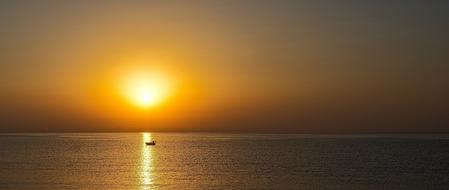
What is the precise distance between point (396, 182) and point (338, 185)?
9188mm

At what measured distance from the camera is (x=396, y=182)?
6600 centimetres

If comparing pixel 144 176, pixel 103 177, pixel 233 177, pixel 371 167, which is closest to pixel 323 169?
pixel 371 167

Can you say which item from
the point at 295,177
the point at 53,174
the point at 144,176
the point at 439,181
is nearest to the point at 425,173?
the point at 439,181

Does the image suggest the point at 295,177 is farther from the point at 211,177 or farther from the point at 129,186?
the point at 129,186

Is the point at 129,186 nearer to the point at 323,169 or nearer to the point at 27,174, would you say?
the point at 27,174

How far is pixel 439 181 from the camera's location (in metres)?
68.0

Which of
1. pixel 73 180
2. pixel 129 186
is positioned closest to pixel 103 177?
pixel 73 180

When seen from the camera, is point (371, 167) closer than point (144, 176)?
No

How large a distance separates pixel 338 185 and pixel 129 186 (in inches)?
921

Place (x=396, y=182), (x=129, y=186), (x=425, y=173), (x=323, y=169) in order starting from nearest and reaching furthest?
1. (x=129, y=186)
2. (x=396, y=182)
3. (x=425, y=173)
4. (x=323, y=169)

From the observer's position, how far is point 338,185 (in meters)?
61.4

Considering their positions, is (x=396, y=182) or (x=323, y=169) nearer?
(x=396, y=182)

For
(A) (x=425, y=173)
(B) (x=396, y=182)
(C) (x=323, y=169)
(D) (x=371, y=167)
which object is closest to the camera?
(B) (x=396, y=182)

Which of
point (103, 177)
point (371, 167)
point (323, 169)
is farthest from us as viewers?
point (371, 167)
